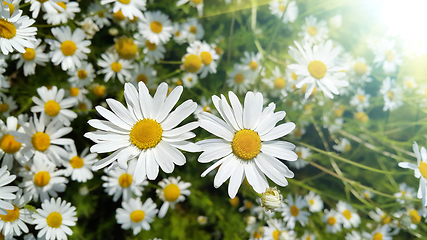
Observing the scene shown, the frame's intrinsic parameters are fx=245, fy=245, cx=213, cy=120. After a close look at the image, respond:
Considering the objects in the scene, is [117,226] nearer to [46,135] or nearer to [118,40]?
[46,135]

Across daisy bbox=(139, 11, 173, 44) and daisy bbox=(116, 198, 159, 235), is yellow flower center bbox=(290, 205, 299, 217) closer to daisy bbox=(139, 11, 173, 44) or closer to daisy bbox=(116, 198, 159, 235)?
daisy bbox=(116, 198, 159, 235)

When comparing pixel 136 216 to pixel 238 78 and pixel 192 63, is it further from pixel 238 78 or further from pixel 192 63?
pixel 238 78

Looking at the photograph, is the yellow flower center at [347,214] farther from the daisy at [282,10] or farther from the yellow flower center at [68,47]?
the yellow flower center at [68,47]

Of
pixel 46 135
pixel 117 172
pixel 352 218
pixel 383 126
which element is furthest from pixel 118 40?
pixel 383 126

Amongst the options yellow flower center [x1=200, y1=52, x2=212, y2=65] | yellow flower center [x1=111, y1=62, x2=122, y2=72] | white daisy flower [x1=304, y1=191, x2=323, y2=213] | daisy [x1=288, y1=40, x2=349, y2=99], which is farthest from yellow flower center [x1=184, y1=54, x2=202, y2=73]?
white daisy flower [x1=304, y1=191, x2=323, y2=213]

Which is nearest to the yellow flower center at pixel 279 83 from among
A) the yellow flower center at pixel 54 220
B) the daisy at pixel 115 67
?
the daisy at pixel 115 67

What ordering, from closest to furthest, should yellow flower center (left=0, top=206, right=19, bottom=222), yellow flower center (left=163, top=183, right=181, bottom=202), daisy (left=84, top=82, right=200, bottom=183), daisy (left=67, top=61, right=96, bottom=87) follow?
1. daisy (left=84, top=82, right=200, bottom=183)
2. yellow flower center (left=0, top=206, right=19, bottom=222)
3. yellow flower center (left=163, top=183, right=181, bottom=202)
4. daisy (left=67, top=61, right=96, bottom=87)
